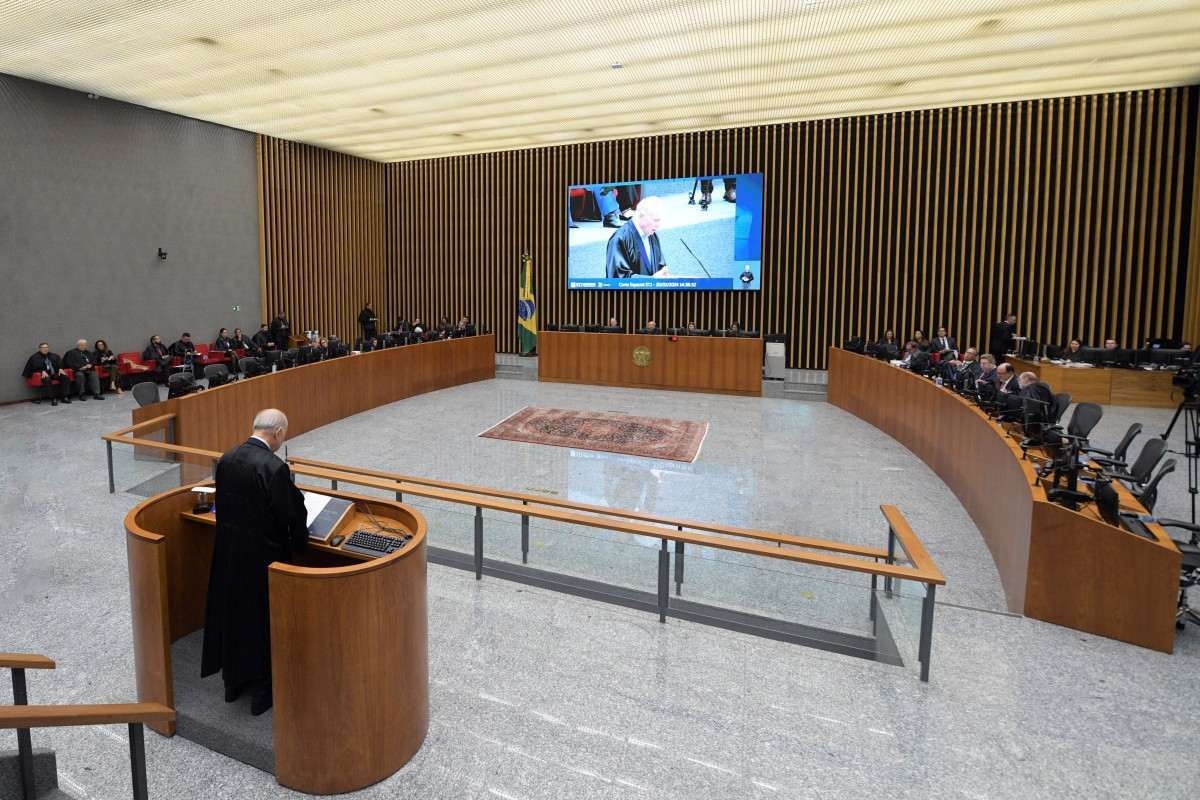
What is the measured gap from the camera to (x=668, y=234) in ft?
49.5

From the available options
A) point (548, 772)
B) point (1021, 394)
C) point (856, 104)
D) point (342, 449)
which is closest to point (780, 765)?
point (548, 772)

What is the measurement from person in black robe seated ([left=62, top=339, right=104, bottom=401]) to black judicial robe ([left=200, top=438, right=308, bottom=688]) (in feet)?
33.8

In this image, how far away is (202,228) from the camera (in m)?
13.4

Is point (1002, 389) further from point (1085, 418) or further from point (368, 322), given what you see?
point (368, 322)

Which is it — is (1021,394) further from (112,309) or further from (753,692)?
(112,309)

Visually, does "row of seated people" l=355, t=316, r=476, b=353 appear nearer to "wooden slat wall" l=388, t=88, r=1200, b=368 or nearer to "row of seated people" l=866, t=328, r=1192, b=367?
"wooden slat wall" l=388, t=88, r=1200, b=368

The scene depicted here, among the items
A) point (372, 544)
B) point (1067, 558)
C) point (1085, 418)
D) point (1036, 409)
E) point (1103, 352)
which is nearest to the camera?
point (372, 544)

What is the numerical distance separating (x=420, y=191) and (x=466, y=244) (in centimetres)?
190

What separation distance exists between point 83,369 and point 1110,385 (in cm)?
1520

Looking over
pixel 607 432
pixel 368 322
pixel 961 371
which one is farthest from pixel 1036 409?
pixel 368 322

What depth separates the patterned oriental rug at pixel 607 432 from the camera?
8.59m

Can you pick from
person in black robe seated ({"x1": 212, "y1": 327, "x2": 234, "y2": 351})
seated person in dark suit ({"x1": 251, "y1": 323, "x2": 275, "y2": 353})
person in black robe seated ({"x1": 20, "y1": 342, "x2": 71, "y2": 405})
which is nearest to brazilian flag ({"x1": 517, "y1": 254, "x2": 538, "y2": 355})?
seated person in dark suit ({"x1": 251, "y1": 323, "x2": 275, "y2": 353})

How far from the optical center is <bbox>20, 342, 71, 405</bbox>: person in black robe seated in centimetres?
1052

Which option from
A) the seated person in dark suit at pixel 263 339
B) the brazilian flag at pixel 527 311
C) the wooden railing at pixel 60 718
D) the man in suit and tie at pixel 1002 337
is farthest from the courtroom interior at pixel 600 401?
the man in suit and tie at pixel 1002 337
